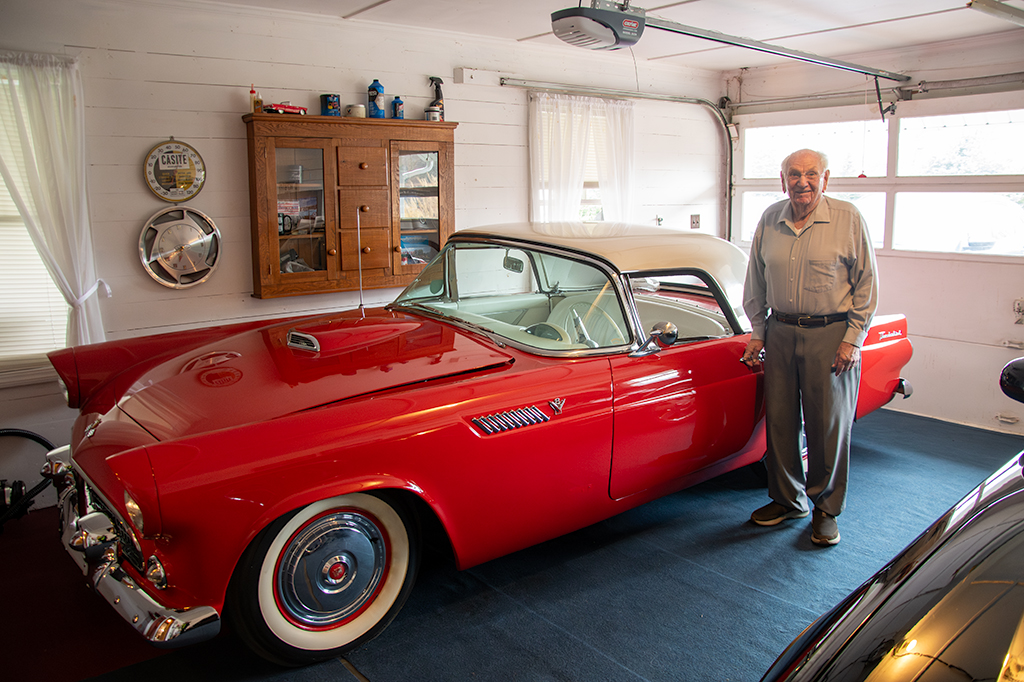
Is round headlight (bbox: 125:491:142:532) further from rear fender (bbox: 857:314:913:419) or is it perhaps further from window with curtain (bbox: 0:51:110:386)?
rear fender (bbox: 857:314:913:419)

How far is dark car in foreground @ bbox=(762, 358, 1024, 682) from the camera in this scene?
114 cm

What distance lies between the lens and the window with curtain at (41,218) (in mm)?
3855

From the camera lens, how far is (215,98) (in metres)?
4.49

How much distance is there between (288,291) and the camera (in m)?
4.70

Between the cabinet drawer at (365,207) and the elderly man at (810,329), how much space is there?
2.59 meters

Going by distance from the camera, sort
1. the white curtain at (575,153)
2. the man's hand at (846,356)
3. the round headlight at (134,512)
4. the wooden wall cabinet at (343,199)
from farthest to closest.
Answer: the white curtain at (575,153)
the wooden wall cabinet at (343,199)
the man's hand at (846,356)
the round headlight at (134,512)

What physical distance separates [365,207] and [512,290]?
1606 mm

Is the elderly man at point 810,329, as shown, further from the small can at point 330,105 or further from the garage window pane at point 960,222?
the garage window pane at point 960,222

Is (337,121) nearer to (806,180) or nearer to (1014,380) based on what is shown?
(806,180)

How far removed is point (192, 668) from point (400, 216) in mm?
3389

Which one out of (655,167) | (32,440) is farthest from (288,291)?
(655,167)

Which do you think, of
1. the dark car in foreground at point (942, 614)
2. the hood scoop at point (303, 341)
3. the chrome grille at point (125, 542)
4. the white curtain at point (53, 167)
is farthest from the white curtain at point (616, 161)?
the dark car in foreground at point (942, 614)

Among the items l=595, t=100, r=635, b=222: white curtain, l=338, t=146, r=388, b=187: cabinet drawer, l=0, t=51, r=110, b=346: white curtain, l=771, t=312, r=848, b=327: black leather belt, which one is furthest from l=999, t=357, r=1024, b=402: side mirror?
l=595, t=100, r=635, b=222: white curtain

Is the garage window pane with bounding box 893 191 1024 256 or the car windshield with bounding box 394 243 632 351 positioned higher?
the garage window pane with bounding box 893 191 1024 256
